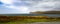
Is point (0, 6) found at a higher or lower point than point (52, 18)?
higher

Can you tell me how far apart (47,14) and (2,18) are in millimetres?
Result: 396

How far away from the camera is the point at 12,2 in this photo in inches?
54.7

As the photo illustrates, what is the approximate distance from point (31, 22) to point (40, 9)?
139mm

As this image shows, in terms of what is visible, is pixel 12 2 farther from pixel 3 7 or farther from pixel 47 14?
pixel 47 14

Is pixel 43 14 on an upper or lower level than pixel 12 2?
lower

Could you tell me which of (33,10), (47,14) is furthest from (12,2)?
(47,14)

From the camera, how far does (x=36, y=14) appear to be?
1376mm

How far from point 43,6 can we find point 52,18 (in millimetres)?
132

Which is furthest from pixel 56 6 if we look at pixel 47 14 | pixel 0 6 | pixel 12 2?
pixel 0 6

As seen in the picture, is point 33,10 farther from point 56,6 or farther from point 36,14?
point 56,6

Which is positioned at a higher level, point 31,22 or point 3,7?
point 3,7

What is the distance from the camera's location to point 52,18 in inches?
54.5

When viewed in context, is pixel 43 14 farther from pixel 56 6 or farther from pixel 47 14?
pixel 56 6

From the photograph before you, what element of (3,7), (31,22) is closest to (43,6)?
(31,22)
